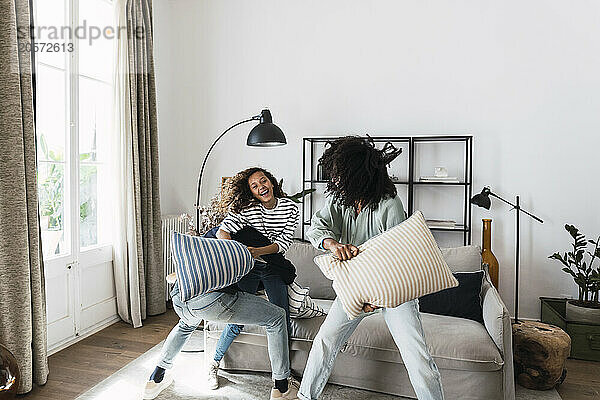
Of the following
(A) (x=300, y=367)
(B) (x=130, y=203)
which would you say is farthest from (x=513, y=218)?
(B) (x=130, y=203)

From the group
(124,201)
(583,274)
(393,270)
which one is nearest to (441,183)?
(583,274)

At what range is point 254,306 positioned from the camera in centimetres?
272

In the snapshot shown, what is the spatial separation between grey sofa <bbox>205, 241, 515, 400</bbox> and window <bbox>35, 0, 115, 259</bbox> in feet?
4.32

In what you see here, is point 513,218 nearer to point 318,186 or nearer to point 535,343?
point 535,343

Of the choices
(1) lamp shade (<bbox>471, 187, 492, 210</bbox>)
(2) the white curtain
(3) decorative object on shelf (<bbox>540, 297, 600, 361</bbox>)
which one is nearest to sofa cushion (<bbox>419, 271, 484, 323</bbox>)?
(1) lamp shade (<bbox>471, 187, 492, 210</bbox>)

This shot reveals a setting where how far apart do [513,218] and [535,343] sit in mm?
1286

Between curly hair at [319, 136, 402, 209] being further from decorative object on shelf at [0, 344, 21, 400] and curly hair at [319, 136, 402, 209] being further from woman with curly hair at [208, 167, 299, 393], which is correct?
decorative object on shelf at [0, 344, 21, 400]

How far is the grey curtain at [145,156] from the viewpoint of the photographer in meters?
4.05

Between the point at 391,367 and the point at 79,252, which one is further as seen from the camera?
the point at 79,252

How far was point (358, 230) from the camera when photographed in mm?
2498

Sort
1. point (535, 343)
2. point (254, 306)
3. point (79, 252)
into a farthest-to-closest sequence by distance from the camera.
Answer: point (79, 252) < point (535, 343) < point (254, 306)

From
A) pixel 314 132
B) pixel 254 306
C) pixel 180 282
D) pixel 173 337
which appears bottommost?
pixel 173 337

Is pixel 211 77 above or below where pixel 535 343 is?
above

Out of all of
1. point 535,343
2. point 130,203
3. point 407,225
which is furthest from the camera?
point 130,203
